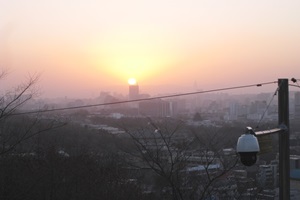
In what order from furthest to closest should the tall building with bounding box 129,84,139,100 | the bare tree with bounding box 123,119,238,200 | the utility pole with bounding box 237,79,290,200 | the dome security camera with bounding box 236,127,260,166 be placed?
the tall building with bounding box 129,84,139,100 < the bare tree with bounding box 123,119,238,200 < the utility pole with bounding box 237,79,290,200 < the dome security camera with bounding box 236,127,260,166

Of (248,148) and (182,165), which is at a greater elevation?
(248,148)

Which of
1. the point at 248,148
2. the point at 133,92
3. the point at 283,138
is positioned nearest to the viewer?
the point at 248,148

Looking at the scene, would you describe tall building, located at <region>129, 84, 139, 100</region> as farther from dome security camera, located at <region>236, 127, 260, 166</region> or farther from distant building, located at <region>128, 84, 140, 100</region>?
dome security camera, located at <region>236, 127, 260, 166</region>

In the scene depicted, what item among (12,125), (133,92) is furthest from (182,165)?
(133,92)

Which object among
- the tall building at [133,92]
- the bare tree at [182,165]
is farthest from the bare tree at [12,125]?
the tall building at [133,92]

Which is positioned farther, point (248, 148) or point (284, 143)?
point (284, 143)

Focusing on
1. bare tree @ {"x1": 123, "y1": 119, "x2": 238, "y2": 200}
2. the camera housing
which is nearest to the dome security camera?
the camera housing

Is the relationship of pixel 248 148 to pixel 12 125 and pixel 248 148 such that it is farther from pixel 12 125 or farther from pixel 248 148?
pixel 12 125

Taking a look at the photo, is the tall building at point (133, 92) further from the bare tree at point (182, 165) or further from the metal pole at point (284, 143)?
the metal pole at point (284, 143)
